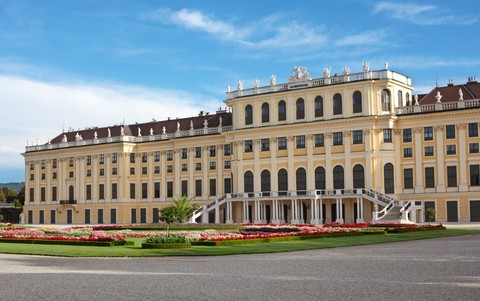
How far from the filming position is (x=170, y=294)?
15.1m

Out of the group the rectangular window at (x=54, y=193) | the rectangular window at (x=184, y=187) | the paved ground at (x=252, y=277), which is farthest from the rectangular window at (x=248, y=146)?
the paved ground at (x=252, y=277)

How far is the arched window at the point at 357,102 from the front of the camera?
69750 millimetres

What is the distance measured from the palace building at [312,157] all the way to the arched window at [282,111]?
0.11 metres

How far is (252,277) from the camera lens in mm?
18109

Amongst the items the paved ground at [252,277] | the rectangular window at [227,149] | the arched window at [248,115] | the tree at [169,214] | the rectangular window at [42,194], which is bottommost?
the paved ground at [252,277]

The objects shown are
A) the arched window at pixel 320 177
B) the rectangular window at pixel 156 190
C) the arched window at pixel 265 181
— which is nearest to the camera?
the arched window at pixel 320 177

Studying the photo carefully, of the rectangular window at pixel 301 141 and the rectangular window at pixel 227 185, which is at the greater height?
the rectangular window at pixel 301 141

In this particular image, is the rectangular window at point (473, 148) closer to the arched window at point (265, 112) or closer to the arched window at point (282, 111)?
the arched window at point (282, 111)

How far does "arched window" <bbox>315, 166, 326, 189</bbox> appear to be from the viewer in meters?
71.8

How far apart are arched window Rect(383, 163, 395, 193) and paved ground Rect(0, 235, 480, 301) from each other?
142 ft

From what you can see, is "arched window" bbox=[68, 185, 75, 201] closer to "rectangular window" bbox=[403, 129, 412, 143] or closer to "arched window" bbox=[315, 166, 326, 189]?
"arched window" bbox=[315, 166, 326, 189]

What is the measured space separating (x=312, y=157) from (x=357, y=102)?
7463mm

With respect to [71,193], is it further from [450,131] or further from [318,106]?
[450,131]

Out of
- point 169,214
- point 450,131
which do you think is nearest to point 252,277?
point 169,214
